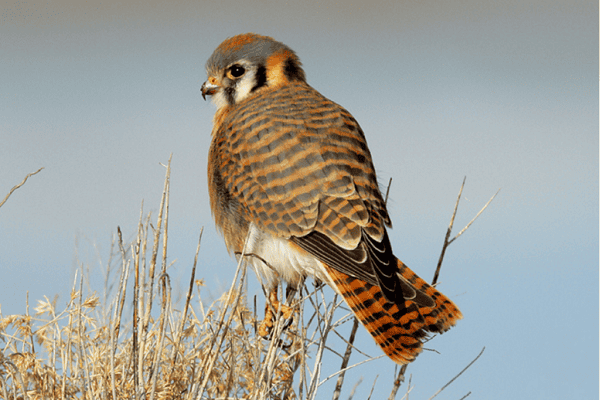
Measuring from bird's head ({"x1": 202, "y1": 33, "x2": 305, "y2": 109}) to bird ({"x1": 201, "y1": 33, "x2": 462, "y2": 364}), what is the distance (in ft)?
0.40

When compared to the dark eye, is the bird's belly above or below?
below

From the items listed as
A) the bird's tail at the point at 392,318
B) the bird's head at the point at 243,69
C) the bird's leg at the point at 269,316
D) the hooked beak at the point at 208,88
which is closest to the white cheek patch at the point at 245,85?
the bird's head at the point at 243,69

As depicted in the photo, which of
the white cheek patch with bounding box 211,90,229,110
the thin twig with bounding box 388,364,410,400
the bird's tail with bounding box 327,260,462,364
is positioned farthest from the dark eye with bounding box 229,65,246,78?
the thin twig with bounding box 388,364,410,400

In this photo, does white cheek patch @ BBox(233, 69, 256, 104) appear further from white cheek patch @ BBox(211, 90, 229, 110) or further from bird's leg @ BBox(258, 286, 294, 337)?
bird's leg @ BBox(258, 286, 294, 337)

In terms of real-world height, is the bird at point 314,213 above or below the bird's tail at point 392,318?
above

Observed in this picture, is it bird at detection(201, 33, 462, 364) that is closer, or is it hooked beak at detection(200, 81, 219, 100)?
bird at detection(201, 33, 462, 364)

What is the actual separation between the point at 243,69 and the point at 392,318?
140 cm

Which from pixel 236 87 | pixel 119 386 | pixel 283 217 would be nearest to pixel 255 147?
pixel 283 217

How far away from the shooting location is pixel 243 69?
2863 mm

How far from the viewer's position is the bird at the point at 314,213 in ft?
6.74

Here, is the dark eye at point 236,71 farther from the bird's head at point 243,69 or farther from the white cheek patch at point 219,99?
the white cheek patch at point 219,99

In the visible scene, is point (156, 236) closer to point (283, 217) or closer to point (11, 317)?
point (283, 217)

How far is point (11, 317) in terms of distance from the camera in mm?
2150

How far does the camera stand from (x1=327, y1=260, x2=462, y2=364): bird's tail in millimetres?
2023
